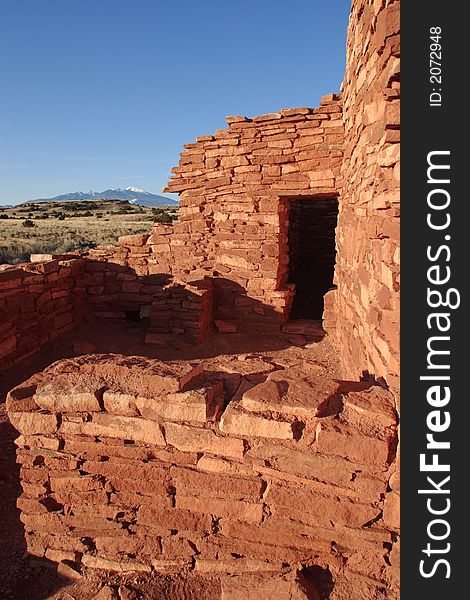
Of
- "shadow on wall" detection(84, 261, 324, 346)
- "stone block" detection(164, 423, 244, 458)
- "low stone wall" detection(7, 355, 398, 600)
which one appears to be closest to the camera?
"low stone wall" detection(7, 355, 398, 600)

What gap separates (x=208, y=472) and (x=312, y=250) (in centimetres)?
888

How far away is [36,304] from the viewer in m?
6.91

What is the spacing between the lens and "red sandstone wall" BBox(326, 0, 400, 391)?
256cm

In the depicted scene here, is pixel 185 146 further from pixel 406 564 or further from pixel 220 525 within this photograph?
pixel 406 564

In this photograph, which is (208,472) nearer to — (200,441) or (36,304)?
(200,441)

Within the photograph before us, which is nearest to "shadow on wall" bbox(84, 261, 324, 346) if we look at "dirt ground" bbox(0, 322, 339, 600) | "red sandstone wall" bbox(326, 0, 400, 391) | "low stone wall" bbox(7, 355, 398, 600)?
"dirt ground" bbox(0, 322, 339, 600)

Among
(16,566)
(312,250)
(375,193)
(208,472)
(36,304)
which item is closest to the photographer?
(208,472)

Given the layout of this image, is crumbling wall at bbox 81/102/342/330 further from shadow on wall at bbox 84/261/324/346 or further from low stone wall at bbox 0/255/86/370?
low stone wall at bbox 0/255/86/370

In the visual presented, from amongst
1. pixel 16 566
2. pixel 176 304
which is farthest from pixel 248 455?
pixel 176 304

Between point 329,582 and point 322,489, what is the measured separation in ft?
1.61

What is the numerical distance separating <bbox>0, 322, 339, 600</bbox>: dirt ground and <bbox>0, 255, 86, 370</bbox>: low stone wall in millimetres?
241

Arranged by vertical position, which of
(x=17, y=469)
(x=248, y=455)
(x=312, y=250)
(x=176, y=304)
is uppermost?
(x=312, y=250)

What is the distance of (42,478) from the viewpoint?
2.71 m

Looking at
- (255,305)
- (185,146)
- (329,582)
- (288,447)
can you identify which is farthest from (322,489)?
(185,146)
